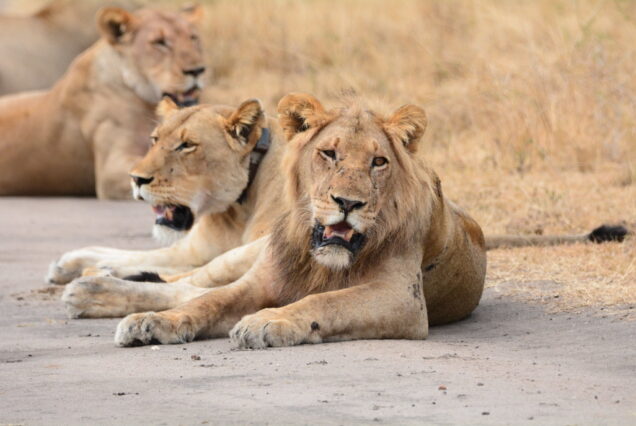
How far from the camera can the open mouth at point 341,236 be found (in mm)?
4574

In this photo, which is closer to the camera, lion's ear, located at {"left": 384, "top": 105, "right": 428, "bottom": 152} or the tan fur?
the tan fur

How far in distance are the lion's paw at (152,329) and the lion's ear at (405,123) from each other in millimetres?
986

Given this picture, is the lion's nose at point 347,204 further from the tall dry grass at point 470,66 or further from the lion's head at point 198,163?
the tall dry grass at point 470,66

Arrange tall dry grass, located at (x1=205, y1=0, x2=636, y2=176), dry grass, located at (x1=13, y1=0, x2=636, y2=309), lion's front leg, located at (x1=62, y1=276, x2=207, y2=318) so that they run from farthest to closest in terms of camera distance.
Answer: tall dry grass, located at (x1=205, y1=0, x2=636, y2=176) → dry grass, located at (x1=13, y1=0, x2=636, y2=309) → lion's front leg, located at (x1=62, y1=276, x2=207, y2=318)

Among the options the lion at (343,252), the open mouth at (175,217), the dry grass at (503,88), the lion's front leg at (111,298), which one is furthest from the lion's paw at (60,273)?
the dry grass at (503,88)

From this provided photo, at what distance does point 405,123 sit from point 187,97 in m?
5.16

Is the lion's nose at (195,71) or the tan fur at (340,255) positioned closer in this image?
the tan fur at (340,255)

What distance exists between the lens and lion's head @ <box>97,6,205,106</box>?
388 inches

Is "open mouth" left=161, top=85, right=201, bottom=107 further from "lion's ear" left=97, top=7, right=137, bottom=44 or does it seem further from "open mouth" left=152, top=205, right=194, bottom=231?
"open mouth" left=152, top=205, right=194, bottom=231

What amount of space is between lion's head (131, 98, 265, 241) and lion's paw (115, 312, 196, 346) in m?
1.55

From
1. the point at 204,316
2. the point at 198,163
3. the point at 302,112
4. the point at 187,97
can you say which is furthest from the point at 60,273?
the point at 187,97

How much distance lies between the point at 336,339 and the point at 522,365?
0.69 m

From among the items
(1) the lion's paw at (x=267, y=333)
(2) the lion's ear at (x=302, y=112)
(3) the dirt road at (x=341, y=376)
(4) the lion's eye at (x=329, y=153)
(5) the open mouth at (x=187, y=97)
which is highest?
(5) the open mouth at (x=187, y=97)

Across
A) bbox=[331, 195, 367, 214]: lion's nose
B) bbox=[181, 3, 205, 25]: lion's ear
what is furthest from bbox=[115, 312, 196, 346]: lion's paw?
bbox=[181, 3, 205, 25]: lion's ear
